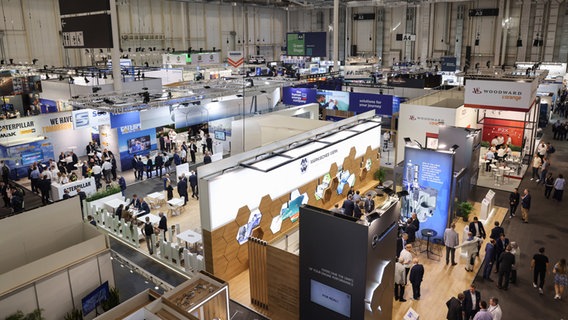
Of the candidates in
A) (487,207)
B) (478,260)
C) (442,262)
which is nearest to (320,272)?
(442,262)

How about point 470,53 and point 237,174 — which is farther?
point 470,53

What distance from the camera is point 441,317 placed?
7.02 metres

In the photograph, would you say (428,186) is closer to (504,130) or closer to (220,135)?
(504,130)

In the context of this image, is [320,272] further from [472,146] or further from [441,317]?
[472,146]

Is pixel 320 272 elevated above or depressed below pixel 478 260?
above

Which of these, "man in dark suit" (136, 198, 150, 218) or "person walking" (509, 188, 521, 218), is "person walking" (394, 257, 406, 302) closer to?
"person walking" (509, 188, 521, 218)

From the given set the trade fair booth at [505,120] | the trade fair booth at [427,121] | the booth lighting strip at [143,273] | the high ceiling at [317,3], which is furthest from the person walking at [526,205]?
the high ceiling at [317,3]

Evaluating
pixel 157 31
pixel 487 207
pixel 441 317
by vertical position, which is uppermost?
pixel 157 31

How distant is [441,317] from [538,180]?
8.85 meters

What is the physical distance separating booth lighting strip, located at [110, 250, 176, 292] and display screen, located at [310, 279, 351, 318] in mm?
2813

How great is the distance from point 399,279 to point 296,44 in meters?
15.3

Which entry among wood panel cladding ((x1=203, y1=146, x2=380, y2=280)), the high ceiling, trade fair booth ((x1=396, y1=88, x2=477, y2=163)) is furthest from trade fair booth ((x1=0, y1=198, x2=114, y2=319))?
the high ceiling

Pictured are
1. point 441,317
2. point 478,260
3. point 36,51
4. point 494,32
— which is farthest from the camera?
point 494,32

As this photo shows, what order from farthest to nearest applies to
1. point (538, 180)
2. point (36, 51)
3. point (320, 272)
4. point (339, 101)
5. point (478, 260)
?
point (36, 51)
point (339, 101)
point (538, 180)
point (478, 260)
point (320, 272)
